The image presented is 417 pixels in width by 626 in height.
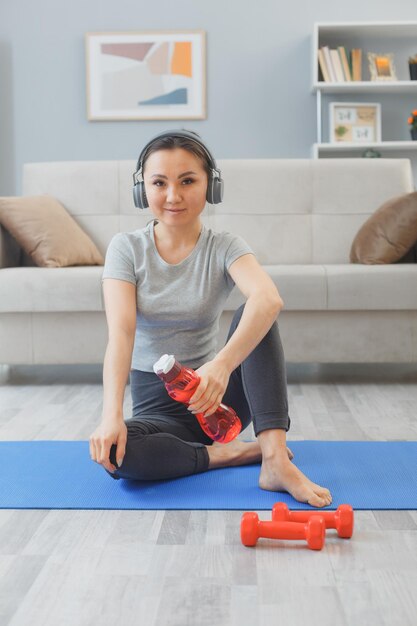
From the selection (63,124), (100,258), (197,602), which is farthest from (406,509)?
(63,124)

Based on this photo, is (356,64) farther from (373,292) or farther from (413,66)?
(373,292)

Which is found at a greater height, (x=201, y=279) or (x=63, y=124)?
(x=63, y=124)

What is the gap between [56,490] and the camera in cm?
175

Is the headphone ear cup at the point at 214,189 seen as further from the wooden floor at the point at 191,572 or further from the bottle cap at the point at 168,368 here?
the wooden floor at the point at 191,572

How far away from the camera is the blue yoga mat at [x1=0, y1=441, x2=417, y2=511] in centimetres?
166

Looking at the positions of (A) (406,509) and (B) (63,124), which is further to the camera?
(B) (63,124)

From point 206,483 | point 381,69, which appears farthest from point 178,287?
point 381,69

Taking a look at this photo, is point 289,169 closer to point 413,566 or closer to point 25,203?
point 25,203

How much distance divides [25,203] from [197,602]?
2.53 m

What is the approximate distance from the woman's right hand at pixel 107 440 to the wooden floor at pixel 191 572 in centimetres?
11

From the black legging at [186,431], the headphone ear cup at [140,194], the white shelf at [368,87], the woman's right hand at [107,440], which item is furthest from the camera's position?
the white shelf at [368,87]

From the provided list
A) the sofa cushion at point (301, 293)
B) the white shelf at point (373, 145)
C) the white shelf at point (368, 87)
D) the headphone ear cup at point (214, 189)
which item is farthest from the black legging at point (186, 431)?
the white shelf at point (368, 87)

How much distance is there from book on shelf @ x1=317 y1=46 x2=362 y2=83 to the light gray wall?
213 mm

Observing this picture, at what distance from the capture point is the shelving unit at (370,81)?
16.5ft
